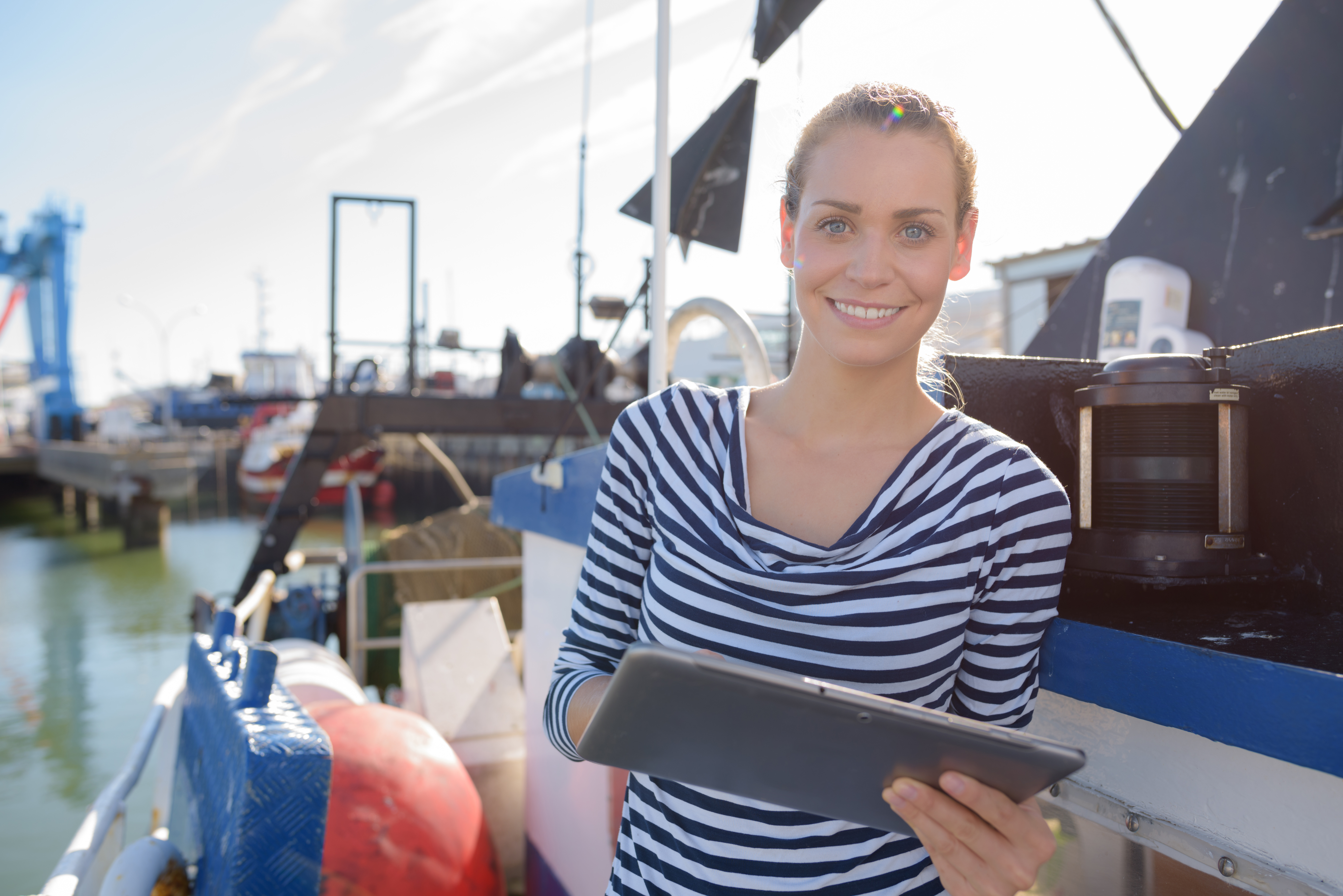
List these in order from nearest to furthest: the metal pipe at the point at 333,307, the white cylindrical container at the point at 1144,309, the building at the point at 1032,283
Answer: the white cylindrical container at the point at 1144,309, the metal pipe at the point at 333,307, the building at the point at 1032,283

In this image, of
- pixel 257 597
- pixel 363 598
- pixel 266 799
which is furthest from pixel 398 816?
pixel 363 598

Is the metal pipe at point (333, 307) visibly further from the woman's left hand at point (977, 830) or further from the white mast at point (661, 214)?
the woman's left hand at point (977, 830)

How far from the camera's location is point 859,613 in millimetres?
1034

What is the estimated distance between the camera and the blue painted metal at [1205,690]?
90 cm

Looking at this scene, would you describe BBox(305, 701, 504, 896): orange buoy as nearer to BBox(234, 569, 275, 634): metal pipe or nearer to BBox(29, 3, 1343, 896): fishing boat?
BBox(29, 3, 1343, 896): fishing boat

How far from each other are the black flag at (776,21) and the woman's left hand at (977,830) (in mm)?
2942

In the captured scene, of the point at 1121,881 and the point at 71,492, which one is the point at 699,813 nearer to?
the point at 1121,881

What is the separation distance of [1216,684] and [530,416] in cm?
661

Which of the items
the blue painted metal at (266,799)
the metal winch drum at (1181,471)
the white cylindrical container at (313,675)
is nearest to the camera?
the metal winch drum at (1181,471)

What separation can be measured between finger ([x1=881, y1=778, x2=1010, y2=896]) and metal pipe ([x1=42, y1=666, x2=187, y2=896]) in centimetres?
194

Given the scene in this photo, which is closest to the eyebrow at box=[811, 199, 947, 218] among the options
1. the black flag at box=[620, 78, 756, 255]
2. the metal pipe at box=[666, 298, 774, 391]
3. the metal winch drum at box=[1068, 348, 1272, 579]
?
the metal winch drum at box=[1068, 348, 1272, 579]

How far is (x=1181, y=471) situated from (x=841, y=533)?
0.64 meters

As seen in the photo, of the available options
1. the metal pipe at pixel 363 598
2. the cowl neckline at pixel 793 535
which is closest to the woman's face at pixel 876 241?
the cowl neckline at pixel 793 535

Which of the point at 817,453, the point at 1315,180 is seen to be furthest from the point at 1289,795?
the point at 1315,180
